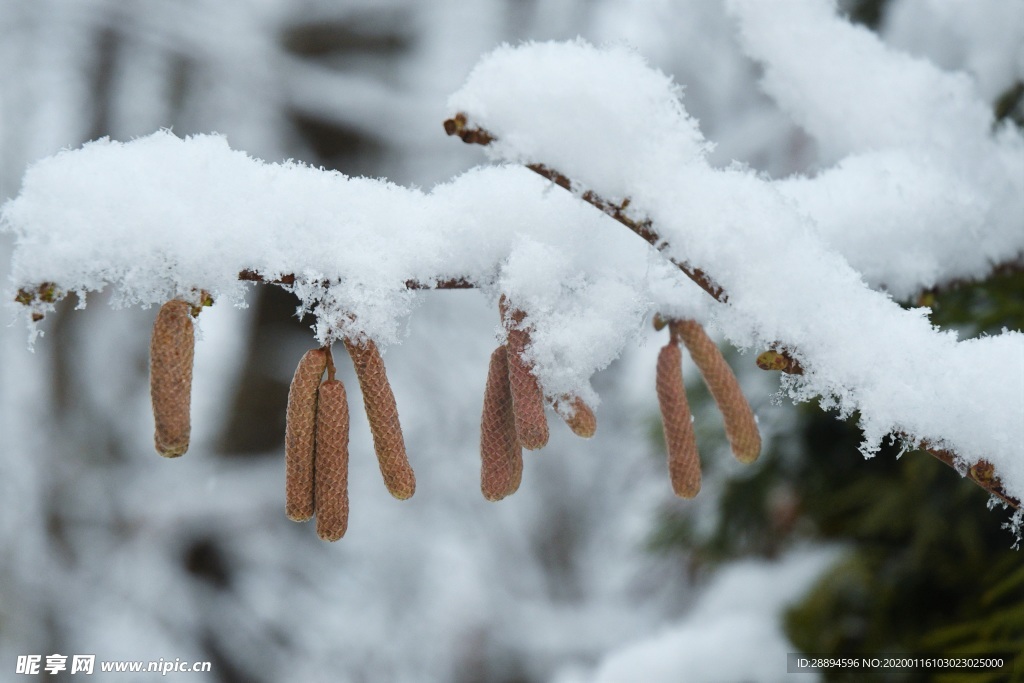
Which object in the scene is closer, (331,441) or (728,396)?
(331,441)

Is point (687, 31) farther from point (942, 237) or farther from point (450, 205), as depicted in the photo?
point (450, 205)

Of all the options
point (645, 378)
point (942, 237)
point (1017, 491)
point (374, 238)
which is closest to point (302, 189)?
point (374, 238)

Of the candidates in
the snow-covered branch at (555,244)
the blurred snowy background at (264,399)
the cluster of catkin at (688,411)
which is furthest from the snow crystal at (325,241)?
the blurred snowy background at (264,399)

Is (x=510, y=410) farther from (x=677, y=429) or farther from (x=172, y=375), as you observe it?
(x=172, y=375)

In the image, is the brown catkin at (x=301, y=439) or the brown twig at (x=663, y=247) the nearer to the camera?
the brown twig at (x=663, y=247)

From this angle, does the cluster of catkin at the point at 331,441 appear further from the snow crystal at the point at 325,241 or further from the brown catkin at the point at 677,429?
the brown catkin at the point at 677,429

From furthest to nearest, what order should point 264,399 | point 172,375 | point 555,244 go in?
point 264,399
point 555,244
point 172,375

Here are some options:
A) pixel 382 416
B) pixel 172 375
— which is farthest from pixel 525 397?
pixel 172 375
